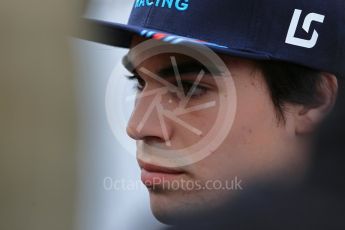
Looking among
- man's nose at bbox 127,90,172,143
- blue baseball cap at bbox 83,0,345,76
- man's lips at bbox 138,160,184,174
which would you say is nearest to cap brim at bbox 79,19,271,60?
blue baseball cap at bbox 83,0,345,76

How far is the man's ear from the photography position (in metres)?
1.28

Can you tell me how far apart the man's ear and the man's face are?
19 mm

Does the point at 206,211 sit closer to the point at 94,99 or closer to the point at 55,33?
the point at 55,33

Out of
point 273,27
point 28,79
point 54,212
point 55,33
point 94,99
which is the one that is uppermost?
point 273,27

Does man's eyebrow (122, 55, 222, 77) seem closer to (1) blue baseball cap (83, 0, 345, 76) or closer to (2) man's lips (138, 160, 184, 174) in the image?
(1) blue baseball cap (83, 0, 345, 76)

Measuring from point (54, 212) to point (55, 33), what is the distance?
38 cm

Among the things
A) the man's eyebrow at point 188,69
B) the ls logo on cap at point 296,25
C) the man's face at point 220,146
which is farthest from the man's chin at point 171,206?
the ls logo on cap at point 296,25

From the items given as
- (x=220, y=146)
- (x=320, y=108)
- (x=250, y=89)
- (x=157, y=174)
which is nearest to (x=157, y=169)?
(x=157, y=174)

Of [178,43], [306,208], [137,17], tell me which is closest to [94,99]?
[137,17]

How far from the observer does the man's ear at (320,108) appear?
4.20 ft

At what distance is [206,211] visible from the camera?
1199 millimetres

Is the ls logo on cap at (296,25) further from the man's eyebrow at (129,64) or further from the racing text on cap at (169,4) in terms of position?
the man's eyebrow at (129,64)

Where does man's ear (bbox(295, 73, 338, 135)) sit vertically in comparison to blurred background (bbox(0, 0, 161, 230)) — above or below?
above

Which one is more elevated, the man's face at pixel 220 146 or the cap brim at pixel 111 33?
the cap brim at pixel 111 33
